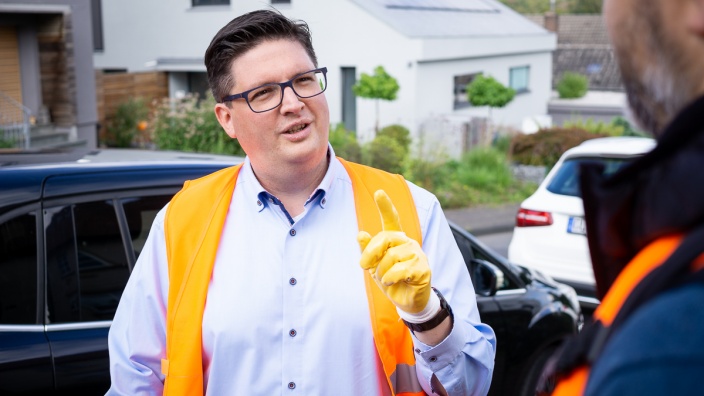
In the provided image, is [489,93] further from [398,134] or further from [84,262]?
[84,262]

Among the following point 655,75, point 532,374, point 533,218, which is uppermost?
point 655,75

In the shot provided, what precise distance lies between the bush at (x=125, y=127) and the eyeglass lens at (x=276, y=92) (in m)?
19.0

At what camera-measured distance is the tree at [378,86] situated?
21.2 m

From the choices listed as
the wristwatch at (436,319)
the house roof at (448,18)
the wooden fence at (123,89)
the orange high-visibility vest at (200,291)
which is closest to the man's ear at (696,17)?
the wristwatch at (436,319)

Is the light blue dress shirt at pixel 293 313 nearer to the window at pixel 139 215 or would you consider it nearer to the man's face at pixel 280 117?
the man's face at pixel 280 117

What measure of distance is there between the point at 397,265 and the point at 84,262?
1907 millimetres

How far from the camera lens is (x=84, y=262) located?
3.57m

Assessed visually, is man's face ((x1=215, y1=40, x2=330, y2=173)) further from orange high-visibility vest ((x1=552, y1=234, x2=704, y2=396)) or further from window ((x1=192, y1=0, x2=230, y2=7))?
window ((x1=192, y1=0, x2=230, y2=7))

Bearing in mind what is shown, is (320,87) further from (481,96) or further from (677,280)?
(481,96)

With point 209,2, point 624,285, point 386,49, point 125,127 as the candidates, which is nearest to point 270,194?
point 624,285

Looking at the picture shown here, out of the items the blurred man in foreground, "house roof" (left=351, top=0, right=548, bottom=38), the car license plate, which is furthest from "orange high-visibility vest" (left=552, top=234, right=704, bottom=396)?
"house roof" (left=351, top=0, right=548, bottom=38)

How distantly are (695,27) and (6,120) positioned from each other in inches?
688

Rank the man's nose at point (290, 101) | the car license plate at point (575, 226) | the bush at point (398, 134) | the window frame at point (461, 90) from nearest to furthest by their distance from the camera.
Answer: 1. the man's nose at point (290, 101)
2. the car license plate at point (575, 226)
3. the bush at point (398, 134)
4. the window frame at point (461, 90)

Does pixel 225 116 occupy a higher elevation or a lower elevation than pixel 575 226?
higher
